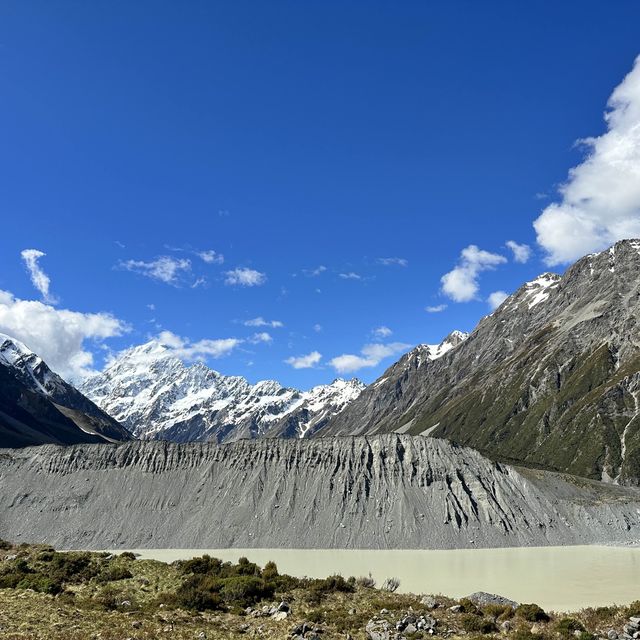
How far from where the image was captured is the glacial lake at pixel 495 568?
41.1 metres

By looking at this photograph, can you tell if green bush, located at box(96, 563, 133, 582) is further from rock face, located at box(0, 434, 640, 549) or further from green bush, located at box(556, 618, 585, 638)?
rock face, located at box(0, 434, 640, 549)

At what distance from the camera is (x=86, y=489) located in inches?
3302

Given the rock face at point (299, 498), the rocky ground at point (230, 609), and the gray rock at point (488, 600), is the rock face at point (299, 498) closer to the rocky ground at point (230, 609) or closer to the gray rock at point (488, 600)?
the gray rock at point (488, 600)

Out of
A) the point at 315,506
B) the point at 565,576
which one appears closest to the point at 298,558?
the point at 315,506

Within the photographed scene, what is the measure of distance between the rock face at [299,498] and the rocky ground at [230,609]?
40.9 m

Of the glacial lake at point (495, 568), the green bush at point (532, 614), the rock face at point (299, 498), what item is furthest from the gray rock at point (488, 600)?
the rock face at point (299, 498)

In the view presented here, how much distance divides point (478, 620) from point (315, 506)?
5287 cm

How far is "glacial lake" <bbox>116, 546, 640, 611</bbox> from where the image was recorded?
135ft

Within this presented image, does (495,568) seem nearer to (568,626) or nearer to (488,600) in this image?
(488,600)

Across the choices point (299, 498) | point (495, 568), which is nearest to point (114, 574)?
point (495, 568)

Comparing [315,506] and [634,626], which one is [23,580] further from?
[315,506]

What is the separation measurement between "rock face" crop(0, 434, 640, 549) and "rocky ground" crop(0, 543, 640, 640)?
134 feet

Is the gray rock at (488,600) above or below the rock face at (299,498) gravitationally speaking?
below

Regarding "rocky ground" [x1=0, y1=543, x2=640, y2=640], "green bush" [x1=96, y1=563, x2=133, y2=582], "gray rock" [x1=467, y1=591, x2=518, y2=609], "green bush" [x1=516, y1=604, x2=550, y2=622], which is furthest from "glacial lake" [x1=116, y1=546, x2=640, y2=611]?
"green bush" [x1=96, y1=563, x2=133, y2=582]
